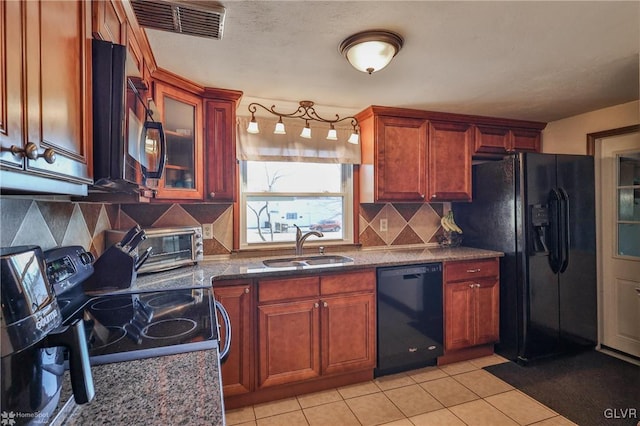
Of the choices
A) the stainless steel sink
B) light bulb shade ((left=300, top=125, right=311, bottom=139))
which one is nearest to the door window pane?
the stainless steel sink

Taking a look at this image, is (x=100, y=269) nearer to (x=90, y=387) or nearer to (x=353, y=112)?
(x=90, y=387)

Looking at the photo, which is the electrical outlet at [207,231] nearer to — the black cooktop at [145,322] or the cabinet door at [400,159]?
the black cooktop at [145,322]

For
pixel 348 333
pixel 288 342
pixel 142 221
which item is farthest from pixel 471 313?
pixel 142 221

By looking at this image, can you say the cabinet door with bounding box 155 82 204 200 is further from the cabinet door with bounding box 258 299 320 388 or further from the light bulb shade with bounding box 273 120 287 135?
the cabinet door with bounding box 258 299 320 388

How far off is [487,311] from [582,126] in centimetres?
200

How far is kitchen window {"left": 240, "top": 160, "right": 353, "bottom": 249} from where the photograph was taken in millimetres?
2781

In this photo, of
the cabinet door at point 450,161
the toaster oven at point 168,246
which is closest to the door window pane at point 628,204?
the cabinet door at point 450,161

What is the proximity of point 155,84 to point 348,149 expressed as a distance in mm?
1602

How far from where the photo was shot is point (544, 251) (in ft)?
8.79

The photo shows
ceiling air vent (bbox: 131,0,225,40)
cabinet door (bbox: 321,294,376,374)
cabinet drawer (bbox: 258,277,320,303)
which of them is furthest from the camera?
cabinet door (bbox: 321,294,376,374)

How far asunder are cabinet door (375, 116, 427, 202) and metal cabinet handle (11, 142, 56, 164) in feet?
7.59

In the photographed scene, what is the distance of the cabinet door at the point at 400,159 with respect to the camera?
276cm

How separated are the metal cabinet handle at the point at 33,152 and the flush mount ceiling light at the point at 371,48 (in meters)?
1.45

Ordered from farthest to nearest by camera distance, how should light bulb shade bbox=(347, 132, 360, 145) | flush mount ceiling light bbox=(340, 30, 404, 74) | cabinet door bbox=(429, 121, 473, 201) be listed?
cabinet door bbox=(429, 121, 473, 201), light bulb shade bbox=(347, 132, 360, 145), flush mount ceiling light bbox=(340, 30, 404, 74)
